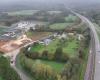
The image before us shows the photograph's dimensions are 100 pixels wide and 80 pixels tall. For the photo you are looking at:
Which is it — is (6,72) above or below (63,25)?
above

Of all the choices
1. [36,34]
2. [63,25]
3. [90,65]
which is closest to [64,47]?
[90,65]

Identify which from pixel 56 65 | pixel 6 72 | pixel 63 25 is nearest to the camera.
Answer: pixel 6 72

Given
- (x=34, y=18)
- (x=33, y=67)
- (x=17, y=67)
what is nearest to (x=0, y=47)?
(x=17, y=67)

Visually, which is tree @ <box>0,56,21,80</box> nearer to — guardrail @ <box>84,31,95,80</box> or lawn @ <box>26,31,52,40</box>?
guardrail @ <box>84,31,95,80</box>

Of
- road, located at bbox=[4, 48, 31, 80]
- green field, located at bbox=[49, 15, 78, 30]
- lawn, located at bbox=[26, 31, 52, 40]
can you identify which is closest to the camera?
road, located at bbox=[4, 48, 31, 80]

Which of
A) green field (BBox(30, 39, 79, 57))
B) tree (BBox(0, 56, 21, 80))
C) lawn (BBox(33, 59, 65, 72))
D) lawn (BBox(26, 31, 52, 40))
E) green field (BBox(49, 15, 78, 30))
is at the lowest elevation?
green field (BBox(49, 15, 78, 30))

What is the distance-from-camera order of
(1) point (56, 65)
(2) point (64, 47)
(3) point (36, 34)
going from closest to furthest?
(1) point (56, 65) < (2) point (64, 47) < (3) point (36, 34)

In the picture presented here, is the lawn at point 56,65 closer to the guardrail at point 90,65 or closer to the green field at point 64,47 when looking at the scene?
the guardrail at point 90,65

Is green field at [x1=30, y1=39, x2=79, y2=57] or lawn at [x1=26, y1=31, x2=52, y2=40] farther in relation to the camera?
lawn at [x1=26, y1=31, x2=52, y2=40]

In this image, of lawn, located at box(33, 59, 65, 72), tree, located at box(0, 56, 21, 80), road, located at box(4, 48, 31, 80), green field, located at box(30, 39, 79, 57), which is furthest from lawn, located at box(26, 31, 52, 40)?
tree, located at box(0, 56, 21, 80)

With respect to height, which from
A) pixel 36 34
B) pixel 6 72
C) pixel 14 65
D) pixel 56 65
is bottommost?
pixel 36 34

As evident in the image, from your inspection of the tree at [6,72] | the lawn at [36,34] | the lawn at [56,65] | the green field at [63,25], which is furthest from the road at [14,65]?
the green field at [63,25]

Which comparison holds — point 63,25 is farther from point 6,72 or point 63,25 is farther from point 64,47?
point 6,72

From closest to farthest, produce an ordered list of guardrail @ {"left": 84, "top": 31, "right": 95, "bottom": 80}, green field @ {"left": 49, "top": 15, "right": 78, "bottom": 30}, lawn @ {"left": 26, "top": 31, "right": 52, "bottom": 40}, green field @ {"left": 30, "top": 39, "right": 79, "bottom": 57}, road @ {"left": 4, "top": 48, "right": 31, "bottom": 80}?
guardrail @ {"left": 84, "top": 31, "right": 95, "bottom": 80}
road @ {"left": 4, "top": 48, "right": 31, "bottom": 80}
green field @ {"left": 30, "top": 39, "right": 79, "bottom": 57}
lawn @ {"left": 26, "top": 31, "right": 52, "bottom": 40}
green field @ {"left": 49, "top": 15, "right": 78, "bottom": 30}
